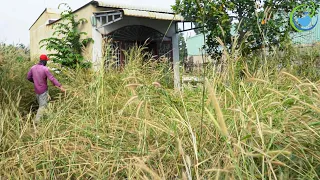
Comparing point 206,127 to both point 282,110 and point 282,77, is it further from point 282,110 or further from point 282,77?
point 282,77

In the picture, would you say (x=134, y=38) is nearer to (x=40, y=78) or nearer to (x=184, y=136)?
(x=40, y=78)

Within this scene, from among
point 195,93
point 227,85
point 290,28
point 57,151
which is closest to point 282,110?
point 227,85

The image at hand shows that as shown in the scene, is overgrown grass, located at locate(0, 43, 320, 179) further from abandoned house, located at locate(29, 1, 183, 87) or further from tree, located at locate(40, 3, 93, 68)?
tree, located at locate(40, 3, 93, 68)

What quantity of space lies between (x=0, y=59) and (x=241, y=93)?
4.50 m

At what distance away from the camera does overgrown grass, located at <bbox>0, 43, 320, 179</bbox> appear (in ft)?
5.55

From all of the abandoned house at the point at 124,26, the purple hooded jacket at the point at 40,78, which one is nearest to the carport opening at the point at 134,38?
the abandoned house at the point at 124,26

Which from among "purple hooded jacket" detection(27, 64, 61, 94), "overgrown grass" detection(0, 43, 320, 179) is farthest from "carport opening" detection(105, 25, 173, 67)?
"overgrown grass" detection(0, 43, 320, 179)

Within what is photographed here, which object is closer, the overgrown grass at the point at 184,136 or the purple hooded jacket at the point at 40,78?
the overgrown grass at the point at 184,136

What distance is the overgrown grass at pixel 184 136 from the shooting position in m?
1.69

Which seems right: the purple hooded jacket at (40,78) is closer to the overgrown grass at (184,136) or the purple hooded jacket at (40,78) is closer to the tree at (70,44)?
the overgrown grass at (184,136)

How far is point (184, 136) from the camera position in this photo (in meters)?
2.17

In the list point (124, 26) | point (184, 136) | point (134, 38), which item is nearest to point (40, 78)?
point (184, 136)

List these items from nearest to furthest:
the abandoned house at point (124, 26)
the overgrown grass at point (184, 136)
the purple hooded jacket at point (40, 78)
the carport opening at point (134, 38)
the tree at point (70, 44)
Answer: the overgrown grass at point (184, 136) → the purple hooded jacket at point (40, 78) → the abandoned house at point (124, 26) → the tree at point (70, 44) → the carport opening at point (134, 38)

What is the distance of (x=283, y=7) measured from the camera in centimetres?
689
